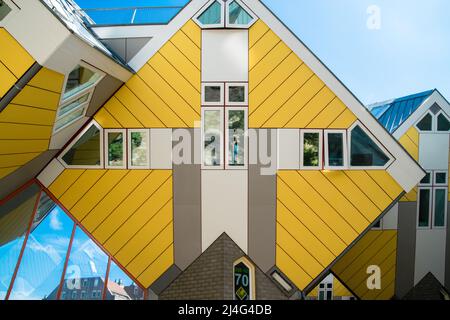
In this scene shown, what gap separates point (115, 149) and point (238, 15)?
7.88ft

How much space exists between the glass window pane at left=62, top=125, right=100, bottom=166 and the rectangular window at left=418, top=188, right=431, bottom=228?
17.0ft

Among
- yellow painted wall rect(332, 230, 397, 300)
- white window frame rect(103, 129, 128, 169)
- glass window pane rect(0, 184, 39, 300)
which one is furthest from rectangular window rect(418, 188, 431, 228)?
glass window pane rect(0, 184, 39, 300)

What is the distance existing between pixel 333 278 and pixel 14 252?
4623mm

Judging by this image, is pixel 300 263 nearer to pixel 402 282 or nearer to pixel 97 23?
pixel 402 282

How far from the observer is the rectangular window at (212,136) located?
11.5ft

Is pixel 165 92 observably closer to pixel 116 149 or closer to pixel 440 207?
pixel 116 149

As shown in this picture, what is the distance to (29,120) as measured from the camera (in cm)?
258

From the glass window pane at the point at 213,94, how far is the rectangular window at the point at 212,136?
13 cm

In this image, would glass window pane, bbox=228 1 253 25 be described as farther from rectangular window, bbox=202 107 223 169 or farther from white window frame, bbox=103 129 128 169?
white window frame, bbox=103 129 128 169

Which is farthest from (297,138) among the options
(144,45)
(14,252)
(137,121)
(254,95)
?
(14,252)

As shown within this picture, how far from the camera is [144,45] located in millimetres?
3564

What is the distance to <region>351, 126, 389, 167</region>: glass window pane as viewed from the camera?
350cm

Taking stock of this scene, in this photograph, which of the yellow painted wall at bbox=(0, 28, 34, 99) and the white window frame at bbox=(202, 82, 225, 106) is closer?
the yellow painted wall at bbox=(0, 28, 34, 99)

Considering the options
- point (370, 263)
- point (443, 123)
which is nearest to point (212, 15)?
point (443, 123)
